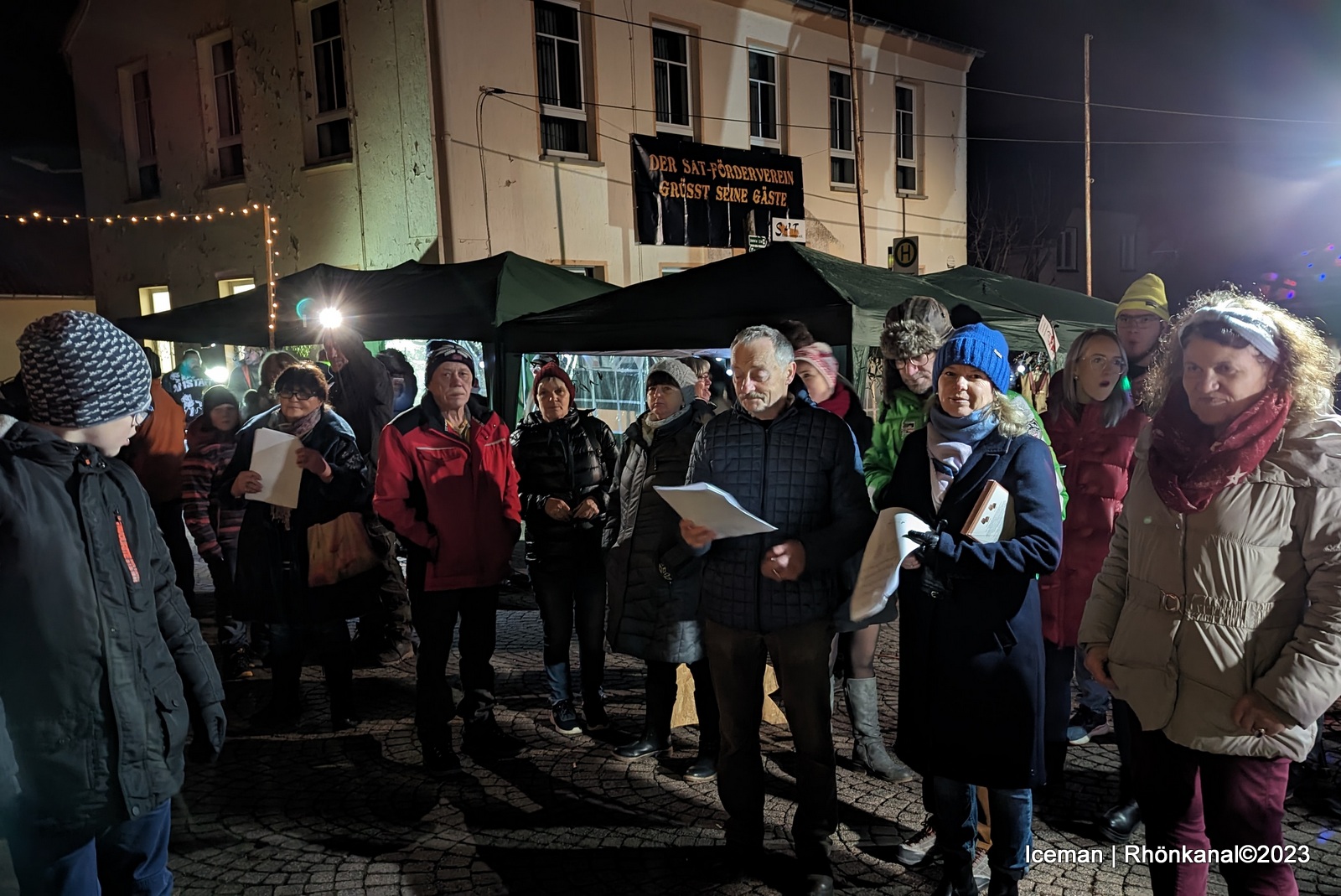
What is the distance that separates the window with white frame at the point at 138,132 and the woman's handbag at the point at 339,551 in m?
14.0

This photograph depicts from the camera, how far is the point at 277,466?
4688mm

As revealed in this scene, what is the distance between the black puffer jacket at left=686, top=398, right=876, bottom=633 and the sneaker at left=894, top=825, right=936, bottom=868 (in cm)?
106

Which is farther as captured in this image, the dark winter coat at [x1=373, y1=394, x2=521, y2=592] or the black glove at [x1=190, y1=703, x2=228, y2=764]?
the dark winter coat at [x1=373, y1=394, x2=521, y2=592]

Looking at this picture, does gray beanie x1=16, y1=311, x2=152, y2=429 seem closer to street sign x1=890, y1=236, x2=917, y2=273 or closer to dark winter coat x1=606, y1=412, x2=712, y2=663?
dark winter coat x1=606, y1=412, x2=712, y2=663

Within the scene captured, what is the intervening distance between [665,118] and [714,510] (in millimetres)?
13336

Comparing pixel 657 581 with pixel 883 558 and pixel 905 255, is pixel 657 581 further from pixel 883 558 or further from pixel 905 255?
pixel 905 255

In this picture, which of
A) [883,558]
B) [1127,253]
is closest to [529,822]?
[883,558]

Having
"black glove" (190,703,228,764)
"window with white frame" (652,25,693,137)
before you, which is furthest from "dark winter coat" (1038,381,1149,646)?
"window with white frame" (652,25,693,137)

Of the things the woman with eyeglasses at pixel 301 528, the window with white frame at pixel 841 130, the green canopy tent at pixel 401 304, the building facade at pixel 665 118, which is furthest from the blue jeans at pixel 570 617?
the window with white frame at pixel 841 130

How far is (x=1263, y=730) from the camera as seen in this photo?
2270mm

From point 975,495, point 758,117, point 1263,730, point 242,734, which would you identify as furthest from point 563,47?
point 1263,730

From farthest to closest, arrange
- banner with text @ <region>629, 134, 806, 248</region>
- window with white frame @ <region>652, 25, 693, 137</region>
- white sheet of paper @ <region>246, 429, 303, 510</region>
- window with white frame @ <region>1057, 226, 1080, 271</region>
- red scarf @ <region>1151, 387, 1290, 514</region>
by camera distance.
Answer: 1. window with white frame @ <region>1057, 226, 1080, 271</region>
2. window with white frame @ <region>652, 25, 693, 137</region>
3. banner with text @ <region>629, 134, 806, 248</region>
4. white sheet of paper @ <region>246, 429, 303, 510</region>
5. red scarf @ <region>1151, 387, 1290, 514</region>

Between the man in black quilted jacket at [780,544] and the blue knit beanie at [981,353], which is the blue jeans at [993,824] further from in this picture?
the blue knit beanie at [981,353]

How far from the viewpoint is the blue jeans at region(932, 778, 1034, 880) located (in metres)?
2.84
